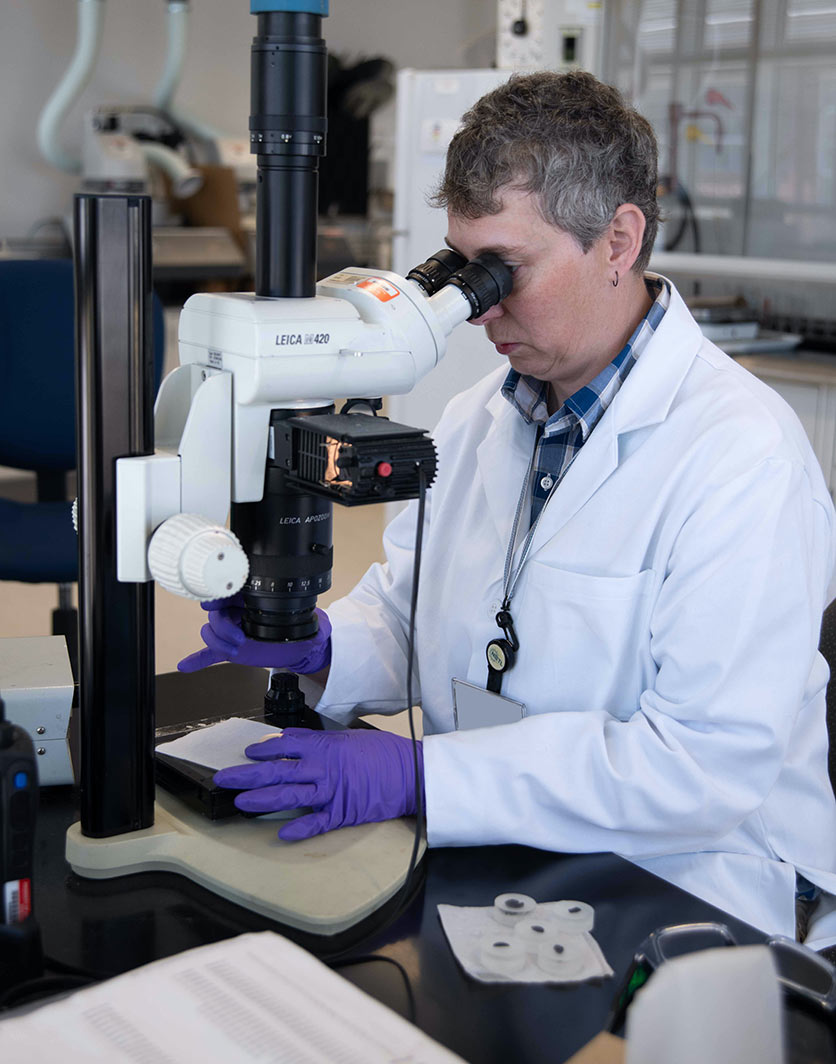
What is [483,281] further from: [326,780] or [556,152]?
[326,780]

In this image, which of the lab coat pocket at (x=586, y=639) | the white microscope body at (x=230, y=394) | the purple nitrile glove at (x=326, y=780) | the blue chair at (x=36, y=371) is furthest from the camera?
the blue chair at (x=36, y=371)

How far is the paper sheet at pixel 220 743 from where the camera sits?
1.11m

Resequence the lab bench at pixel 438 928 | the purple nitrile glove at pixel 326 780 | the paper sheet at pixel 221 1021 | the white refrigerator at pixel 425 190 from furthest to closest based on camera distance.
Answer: the white refrigerator at pixel 425 190
the purple nitrile glove at pixel 326 780
the lab bench at pixel 438 928
the paper sheet at pixel 221 1021

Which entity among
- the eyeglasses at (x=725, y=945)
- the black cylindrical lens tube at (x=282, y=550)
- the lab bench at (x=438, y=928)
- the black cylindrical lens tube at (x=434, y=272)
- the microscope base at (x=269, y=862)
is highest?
the black cylindrical lens tube at (x=434, y=272)

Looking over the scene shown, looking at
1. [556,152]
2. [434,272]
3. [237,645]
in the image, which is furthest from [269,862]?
[556,152]

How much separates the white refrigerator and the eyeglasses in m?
3.05

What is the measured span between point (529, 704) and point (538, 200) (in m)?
0.56

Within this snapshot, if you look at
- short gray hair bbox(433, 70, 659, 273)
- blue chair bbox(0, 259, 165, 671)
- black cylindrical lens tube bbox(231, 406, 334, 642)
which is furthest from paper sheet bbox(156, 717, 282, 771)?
blue chair bbox(0, 259, 165, 671)

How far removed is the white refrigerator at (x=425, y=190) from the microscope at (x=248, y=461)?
2.80m

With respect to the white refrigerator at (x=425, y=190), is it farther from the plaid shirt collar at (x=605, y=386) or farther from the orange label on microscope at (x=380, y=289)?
the orange label on microscope at (x=380, y=289)

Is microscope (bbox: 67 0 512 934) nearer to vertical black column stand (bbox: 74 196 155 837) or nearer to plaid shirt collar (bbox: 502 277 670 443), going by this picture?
vertical black column stand (bbox: 74 196 155 837)

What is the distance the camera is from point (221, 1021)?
2.24ft

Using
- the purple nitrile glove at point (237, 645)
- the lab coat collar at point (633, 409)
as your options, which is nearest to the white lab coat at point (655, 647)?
the lab coat collar at point (633, 409)

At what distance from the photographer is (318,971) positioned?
2.45 ft
